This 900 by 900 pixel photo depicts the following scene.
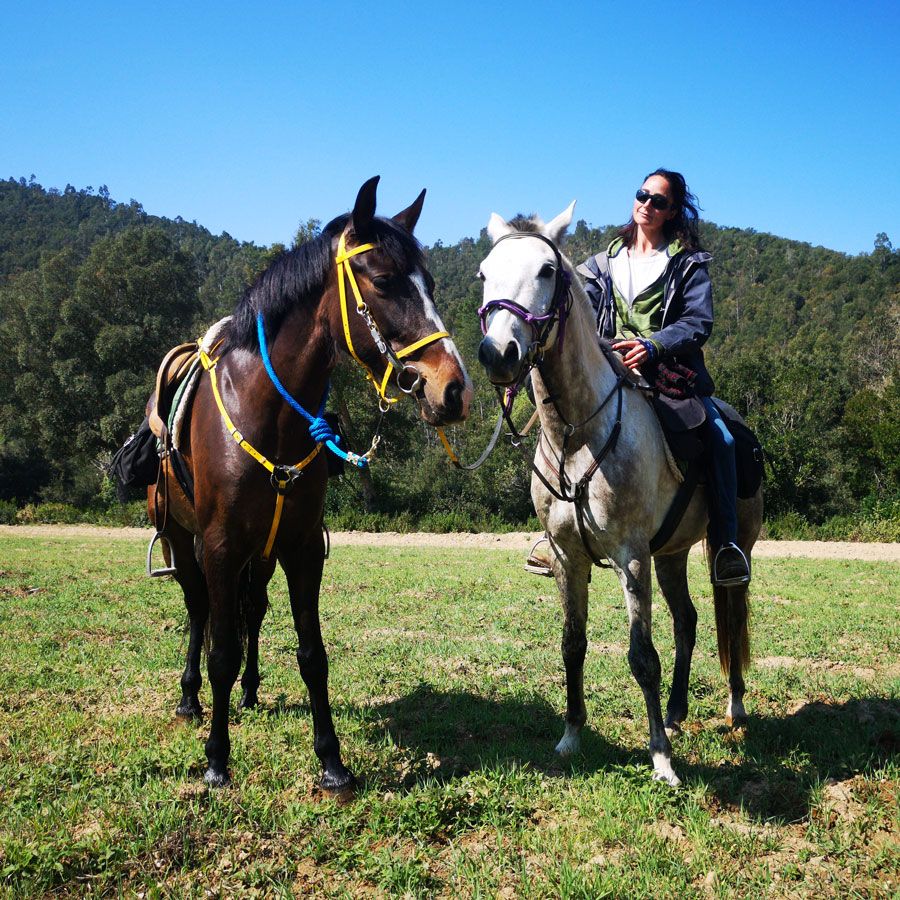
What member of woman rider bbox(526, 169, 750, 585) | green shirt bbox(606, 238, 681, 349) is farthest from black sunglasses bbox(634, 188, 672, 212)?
green shirt bbox(606, 238, 681, 349)

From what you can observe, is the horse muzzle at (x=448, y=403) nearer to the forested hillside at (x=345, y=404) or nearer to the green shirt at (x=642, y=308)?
the green shirt at (x=642, y=308)

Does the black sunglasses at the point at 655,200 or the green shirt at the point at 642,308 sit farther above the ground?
the black sunglasses at the point at 655,200

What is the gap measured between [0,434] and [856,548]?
38879 mm

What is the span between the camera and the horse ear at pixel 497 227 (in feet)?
12.6

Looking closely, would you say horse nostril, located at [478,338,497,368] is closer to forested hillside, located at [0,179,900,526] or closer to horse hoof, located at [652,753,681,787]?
horse hoof, located at [652,753,681,787]

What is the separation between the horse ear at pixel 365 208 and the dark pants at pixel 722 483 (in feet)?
8.07

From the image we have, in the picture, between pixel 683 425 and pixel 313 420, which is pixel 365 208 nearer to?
pixel 313 420

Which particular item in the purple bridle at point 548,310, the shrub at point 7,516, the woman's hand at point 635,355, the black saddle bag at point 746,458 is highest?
the purple bridle at point 548,310

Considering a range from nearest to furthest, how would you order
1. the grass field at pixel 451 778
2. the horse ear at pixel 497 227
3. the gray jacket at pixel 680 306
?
1. the grass field at pixel 451 778
2. the horse ear at pixel 497 227
3. the gray jacket at pixel 680 306

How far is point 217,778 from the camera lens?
3.81m

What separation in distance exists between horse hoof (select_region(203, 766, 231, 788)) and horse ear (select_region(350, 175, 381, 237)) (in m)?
2.97

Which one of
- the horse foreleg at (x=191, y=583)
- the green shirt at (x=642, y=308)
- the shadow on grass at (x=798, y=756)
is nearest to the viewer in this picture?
the shadow on grass at (x=798, y=756)

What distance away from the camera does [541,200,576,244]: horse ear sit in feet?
12.4

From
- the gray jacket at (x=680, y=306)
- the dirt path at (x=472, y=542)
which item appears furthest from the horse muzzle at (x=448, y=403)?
the dirt path at (x=472, y=542)
